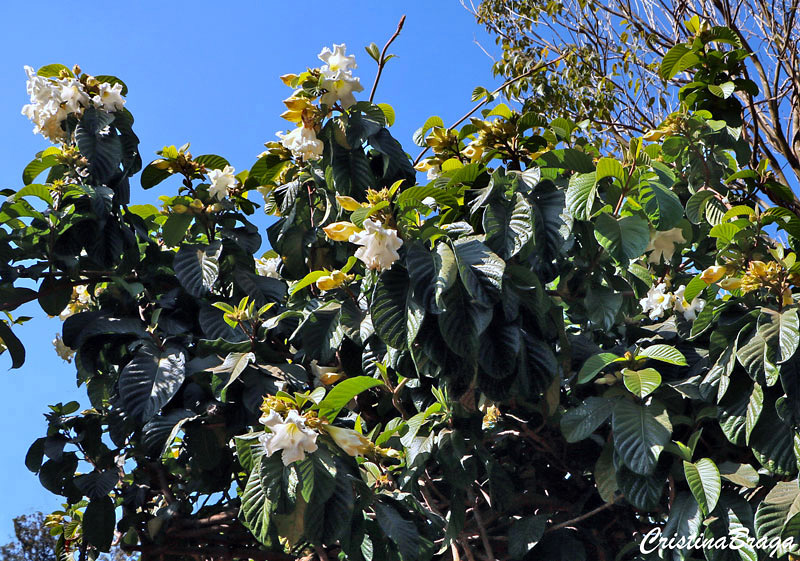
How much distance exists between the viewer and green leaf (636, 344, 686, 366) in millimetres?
2076

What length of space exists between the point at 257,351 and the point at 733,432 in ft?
4.14

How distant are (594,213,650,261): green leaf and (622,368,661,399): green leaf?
34 centimetres

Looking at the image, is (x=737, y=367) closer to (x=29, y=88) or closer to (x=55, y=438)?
(x=55, y=438)

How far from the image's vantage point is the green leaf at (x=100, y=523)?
8.29 feet

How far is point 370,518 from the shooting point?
204cm

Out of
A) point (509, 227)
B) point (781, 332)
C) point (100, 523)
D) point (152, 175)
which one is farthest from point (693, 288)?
point (100, 523)

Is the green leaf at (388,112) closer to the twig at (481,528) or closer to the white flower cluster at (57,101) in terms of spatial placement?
the white flower cluster at (57,101)

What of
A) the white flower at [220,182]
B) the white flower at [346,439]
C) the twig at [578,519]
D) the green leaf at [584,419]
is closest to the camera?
the white flower at [346,439]

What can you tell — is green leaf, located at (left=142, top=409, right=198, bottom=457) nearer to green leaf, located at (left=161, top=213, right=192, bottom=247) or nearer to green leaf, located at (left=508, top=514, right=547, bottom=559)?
green leaf, located at (left=161, top=213, right=192, bottom=247)

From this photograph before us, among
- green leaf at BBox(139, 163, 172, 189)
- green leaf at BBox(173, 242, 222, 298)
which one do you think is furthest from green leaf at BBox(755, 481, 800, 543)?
green leaf at BBox(139, 163, 172, 189)

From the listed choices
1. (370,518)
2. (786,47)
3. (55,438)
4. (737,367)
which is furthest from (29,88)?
(786,47)

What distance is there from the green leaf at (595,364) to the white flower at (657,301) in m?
0.45

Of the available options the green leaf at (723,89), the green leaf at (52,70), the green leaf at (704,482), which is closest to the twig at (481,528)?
the green leaf at (704,482)

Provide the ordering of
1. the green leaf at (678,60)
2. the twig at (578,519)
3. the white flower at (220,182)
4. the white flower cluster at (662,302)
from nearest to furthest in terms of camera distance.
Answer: the twig at (578,519), the white flower cluster at (662,302), the white flower at (220,182), the green leaf at (678,60)
